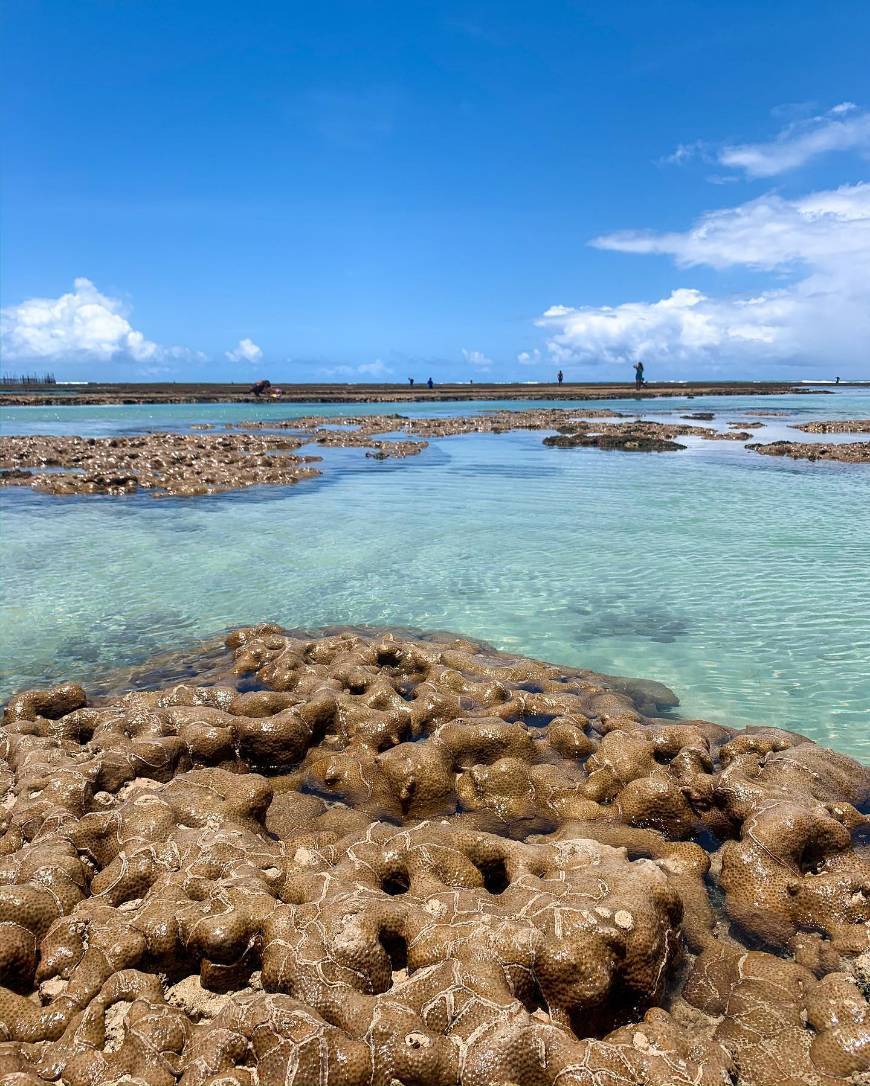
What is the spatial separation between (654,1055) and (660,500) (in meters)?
21.4

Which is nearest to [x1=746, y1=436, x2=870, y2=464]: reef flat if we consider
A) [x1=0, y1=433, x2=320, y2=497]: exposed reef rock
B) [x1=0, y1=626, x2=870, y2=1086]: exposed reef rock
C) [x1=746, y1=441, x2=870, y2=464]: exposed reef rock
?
[x1=746, y1=441, x2=870, y2=464]: exposed reef rock

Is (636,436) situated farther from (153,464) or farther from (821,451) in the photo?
(153,464)

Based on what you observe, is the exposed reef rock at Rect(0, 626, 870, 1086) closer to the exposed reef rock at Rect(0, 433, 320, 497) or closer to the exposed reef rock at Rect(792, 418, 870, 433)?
the exposed reef rock at Rect(0, 433, 320, 497)

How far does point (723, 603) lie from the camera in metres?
12.8

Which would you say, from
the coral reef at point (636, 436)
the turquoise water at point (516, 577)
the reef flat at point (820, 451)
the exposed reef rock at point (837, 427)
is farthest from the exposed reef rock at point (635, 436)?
the turquoise water at point (516, 577)

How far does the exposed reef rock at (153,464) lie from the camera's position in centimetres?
2770

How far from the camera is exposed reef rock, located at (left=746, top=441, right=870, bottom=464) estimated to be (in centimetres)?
3378

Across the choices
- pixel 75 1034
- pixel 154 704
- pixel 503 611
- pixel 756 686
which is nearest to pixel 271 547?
pixel 503 611

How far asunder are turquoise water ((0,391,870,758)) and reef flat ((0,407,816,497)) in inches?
98.9

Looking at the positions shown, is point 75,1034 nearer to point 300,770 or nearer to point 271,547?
point 300,770

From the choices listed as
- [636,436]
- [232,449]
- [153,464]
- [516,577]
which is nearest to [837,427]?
[636,436]

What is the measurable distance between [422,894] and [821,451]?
36.9 metres

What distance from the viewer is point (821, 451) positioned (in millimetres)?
35125

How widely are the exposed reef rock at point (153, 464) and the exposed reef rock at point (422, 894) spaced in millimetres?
20950
